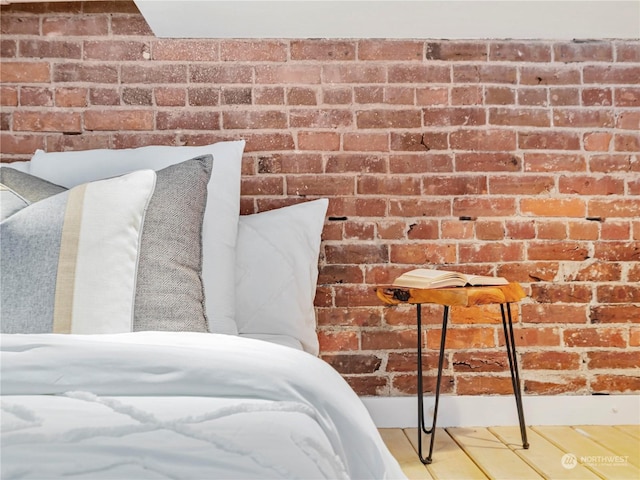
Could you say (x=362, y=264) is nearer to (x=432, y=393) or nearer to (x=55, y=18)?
A: (x=432, y=393)

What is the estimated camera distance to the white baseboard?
2.58 metres

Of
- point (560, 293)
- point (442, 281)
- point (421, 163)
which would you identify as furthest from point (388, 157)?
point (560, 293)

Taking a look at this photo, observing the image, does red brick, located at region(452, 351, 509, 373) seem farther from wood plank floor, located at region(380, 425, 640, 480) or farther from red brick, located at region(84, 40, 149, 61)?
red brick, located at region(84, 40, 149, 61)

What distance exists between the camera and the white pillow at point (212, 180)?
6.43 ft

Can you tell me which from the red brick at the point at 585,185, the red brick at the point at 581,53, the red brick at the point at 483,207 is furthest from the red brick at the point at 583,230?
the red brick at the point at 581,53

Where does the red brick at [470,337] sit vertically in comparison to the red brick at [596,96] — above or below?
below

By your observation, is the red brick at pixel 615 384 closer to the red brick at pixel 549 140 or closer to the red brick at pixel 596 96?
the red brick at pixel 549 140

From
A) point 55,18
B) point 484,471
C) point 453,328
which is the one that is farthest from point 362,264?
point 55,18

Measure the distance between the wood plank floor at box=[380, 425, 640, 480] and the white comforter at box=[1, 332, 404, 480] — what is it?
43.5 inches

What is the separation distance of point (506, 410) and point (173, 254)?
161 cm

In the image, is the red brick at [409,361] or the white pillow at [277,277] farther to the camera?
the red brick at [409,361]

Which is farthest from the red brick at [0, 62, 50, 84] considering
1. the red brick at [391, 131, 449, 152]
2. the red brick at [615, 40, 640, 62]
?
the red brick at [615, 40, 640, 62]

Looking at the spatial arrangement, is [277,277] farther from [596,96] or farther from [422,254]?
[596,96]

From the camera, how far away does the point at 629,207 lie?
2.63 meters
